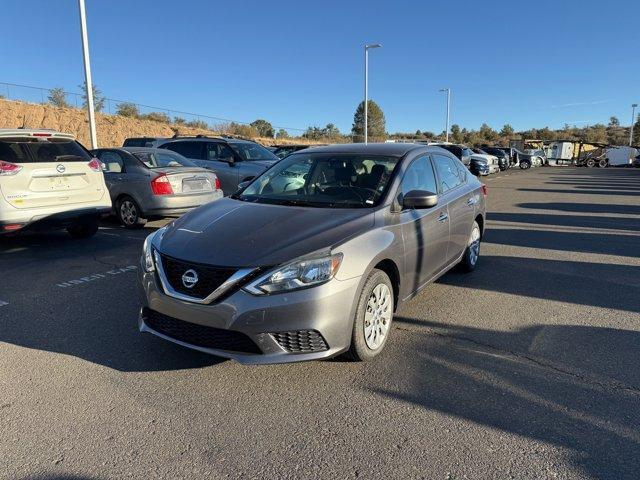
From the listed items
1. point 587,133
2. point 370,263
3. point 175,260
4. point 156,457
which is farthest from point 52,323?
point 587,133

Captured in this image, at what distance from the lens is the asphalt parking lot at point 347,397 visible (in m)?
2.58

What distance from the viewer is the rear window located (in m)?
6.59

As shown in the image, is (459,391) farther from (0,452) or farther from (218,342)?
(0,452)

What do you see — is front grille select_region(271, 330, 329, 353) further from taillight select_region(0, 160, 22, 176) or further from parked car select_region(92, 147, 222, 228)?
parked car select_region(92, 147, 222, 228)

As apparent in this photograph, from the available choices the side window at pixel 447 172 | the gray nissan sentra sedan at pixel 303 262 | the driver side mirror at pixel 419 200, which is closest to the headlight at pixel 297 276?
the gray nissan sentra sedan at pixel 303 262

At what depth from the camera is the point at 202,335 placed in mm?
3254

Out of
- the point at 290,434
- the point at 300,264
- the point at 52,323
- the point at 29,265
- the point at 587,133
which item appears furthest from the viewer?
the point at 587,133

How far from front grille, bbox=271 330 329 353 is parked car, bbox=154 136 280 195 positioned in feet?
26.4

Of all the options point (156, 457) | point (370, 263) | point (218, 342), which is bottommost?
point (156, 457)

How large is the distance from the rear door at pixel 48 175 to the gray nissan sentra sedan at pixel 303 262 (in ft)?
12.1

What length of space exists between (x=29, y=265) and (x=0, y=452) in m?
4.42

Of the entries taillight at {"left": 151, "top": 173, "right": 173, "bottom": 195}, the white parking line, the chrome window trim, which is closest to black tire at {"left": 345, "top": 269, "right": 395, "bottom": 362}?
the chrome window trim

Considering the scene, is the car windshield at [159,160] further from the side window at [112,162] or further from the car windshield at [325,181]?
the car windshield at [325,181]

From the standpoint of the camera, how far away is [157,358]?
12.2 ft
